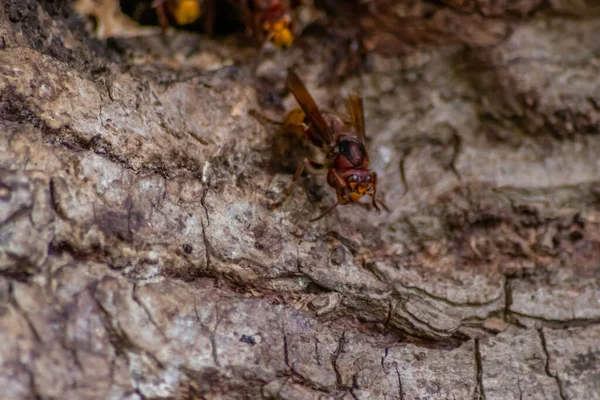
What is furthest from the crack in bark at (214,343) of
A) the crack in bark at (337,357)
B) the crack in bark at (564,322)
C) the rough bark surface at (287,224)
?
the crack in bark at (564,322)

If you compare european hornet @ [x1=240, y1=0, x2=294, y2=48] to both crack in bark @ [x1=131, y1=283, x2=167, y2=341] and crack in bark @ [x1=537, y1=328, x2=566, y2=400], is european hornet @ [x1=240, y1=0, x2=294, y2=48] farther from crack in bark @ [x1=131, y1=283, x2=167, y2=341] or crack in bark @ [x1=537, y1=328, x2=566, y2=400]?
crack in bark @ [x1=537, y1=328, x2=566, y2=400]

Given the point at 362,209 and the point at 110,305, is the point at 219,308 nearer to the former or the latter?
the point at 110,305

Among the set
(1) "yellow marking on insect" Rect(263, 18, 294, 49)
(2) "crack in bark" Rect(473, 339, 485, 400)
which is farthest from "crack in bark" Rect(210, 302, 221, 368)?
(1) "yellow marking on insect" Rect(263, 18, 294, 49)

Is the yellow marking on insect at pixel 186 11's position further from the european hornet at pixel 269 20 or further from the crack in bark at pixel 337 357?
the crack in bark at pixel 337 357

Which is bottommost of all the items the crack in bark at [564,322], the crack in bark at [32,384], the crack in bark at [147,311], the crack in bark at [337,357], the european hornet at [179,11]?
the crack in bark at [32,384]

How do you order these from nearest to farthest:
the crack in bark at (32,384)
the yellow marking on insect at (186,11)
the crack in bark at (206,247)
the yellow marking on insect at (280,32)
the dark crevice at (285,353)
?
the crack in bark at (32,384) < the dark crevice at (285,353) < the crack in bark at (206,247) < the yellow marking on insect at (280,32) < the yellow marking on insect at (186,11)

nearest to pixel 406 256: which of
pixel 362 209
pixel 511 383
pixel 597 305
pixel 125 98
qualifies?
pixel 362 209
